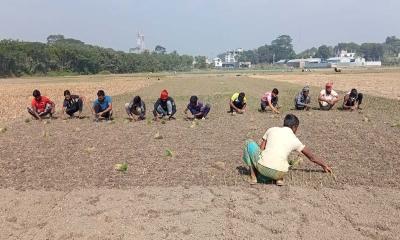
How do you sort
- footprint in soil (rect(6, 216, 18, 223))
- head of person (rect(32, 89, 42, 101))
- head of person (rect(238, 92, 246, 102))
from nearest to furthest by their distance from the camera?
footprint in soil (rect(6, 216, 18, 223)) → head of person (rect(32, 89, 42, 101)) → head of person (rect(238, 92, 246, 102))

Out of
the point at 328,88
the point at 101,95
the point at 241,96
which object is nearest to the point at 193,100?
the point at 241,96

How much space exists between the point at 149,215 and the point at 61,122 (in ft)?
37.2

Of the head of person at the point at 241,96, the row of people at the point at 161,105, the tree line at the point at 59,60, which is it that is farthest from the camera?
the tree line at the point at 59,60

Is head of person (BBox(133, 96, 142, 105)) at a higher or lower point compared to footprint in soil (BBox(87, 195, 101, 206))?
higher

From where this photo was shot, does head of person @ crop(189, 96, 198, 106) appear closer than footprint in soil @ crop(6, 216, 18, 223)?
No

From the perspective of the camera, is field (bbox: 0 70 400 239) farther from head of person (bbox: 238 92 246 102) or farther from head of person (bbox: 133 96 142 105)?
head of person (bbox: 238 92 246 102)

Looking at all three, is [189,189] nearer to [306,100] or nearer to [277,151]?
[277,151]

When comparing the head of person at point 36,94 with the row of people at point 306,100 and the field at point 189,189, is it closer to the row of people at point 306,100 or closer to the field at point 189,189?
the field at point 189,189

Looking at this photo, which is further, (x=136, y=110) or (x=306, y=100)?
(x=306, y=100)

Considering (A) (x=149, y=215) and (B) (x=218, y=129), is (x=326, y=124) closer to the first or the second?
(B) (x=218, y=129)

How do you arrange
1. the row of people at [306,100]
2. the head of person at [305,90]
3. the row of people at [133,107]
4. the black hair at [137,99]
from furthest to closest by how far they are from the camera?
1. the head of person at [305,90]
2. the row of people at [306,100]
3. the row of people at [133,107]
4. the black hair at [137,99]

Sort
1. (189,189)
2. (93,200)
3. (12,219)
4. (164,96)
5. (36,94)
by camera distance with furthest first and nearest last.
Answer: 1. (36,94)
2. (164,96)
3. (189,189)
4. (93,200)
5. (12,219)

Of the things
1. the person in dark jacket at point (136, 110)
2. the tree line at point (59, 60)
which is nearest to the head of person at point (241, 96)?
the person in dark jacket at point (136, 110)

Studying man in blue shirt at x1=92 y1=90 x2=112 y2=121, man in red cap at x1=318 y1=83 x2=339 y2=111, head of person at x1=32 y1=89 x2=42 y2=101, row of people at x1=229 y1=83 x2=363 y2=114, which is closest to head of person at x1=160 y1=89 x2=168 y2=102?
man in blue shirt at x1=92 y1=90 x2=112 y2=121
